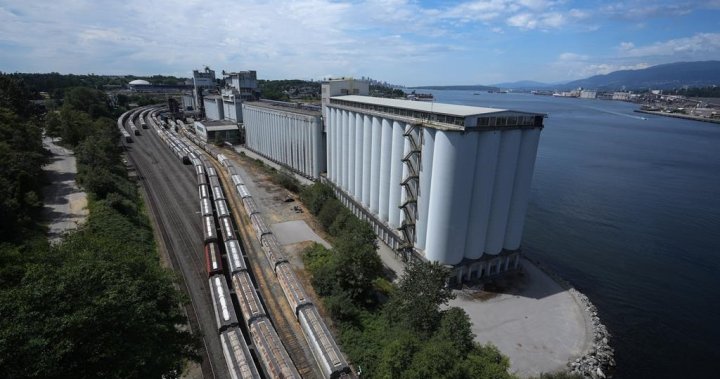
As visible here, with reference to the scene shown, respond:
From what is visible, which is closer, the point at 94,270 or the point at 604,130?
the point at 94,270

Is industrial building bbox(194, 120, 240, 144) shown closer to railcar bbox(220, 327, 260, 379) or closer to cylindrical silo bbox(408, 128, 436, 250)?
cylindrical silo bbox(408, 128, 436, 250)

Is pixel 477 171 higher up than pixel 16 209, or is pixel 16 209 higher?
pixel 477 171

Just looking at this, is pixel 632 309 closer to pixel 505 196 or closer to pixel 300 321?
pixel 505 196

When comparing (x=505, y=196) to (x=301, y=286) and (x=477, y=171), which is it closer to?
(x=477, y=171)

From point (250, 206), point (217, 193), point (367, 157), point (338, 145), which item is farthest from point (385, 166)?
point (217, 193)

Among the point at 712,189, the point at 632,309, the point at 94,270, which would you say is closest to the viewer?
the point at 94,270

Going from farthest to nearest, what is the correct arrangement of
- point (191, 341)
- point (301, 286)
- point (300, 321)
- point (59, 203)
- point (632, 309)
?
1. point (59, 203)
2. point (632, 309)
3. point (301, 286)
4. point (300, 321)
5. point (191, 341)

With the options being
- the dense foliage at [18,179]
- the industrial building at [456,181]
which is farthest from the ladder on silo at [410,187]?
the dense foliage at [18,179]

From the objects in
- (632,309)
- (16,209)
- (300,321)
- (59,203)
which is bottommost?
(632,309)

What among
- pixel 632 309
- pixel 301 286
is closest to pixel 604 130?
pixel 632 309
